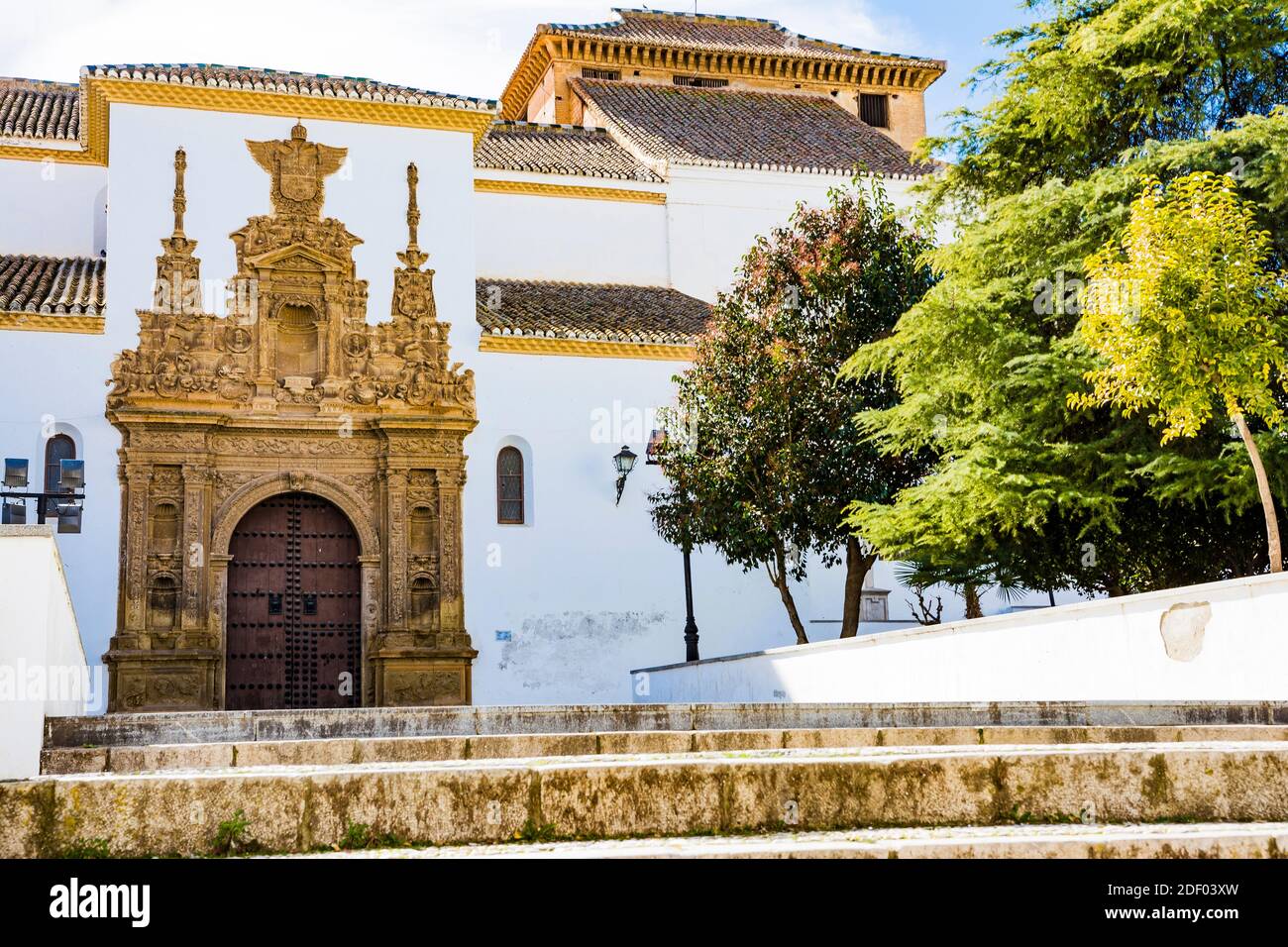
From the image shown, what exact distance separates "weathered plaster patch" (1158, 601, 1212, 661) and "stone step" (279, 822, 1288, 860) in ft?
19.4

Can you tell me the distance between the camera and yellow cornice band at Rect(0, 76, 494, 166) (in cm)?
1780

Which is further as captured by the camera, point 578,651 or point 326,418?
point 578,651

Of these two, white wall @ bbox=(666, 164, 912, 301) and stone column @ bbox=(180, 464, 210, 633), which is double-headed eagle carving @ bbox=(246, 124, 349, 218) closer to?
stone column @ bbox=(180, 464, 210, 633)

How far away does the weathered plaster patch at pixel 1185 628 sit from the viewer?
35.6ft

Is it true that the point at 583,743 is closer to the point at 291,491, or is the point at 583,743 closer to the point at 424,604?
the point at 424,604

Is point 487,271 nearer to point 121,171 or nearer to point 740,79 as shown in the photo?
point 121,171

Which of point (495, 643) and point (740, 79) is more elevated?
point (740, 79)

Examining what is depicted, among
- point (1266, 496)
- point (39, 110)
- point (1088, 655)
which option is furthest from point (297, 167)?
point (1266, 496)

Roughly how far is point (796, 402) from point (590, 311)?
15.9 feet

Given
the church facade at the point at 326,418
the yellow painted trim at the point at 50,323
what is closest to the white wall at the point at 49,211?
the church facade at the point at 326,418

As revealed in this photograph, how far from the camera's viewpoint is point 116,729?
28.6 feet

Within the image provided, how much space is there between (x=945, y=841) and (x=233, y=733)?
6035 mm

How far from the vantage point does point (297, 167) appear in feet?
60.0
